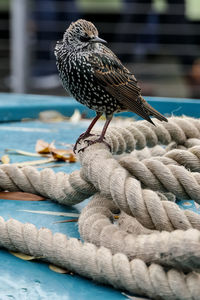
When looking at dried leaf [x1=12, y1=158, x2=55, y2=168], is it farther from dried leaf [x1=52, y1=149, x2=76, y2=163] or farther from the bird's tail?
the bird's tail

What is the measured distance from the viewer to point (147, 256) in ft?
4.41

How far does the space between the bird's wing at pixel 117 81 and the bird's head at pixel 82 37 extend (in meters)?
0.05

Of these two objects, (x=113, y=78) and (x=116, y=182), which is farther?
(x=113, y=78)

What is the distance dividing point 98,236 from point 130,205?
0.12 m

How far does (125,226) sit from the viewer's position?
1631mm

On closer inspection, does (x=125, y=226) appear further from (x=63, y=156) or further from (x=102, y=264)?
(x=63, y=156)

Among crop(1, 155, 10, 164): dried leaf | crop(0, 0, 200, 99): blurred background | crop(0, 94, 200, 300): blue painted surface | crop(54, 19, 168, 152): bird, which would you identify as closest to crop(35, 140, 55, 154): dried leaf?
crop(0, 94, 200, 300): blue painted surface

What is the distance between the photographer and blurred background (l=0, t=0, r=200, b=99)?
6938 mm

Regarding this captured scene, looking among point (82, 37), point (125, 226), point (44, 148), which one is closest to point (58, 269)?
point (125, 226)

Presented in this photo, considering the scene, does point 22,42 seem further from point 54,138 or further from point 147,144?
point 147,144

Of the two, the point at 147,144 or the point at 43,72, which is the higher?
the point at 147,144

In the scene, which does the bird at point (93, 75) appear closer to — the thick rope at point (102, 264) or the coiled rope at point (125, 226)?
the coiled rope at point (125, 226)

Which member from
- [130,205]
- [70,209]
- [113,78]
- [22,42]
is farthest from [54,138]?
[22,42]

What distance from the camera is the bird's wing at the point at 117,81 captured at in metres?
2.36
